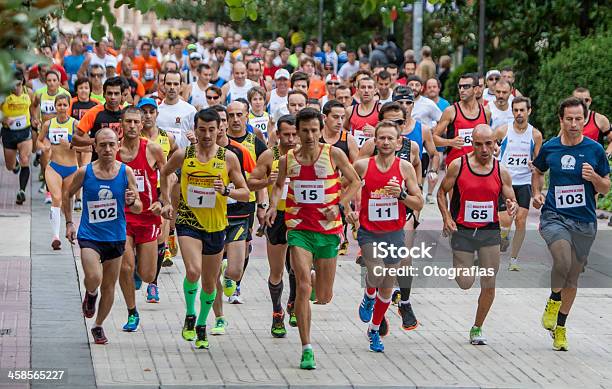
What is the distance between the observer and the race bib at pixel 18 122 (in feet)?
64.0

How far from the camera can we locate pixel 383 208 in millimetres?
10703

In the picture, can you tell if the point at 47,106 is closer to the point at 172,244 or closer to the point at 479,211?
the point at 172,244

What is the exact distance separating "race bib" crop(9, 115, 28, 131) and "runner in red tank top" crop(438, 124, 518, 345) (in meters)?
9.67

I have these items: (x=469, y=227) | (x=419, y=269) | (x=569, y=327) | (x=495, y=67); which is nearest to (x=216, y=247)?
(x=469, y=227)

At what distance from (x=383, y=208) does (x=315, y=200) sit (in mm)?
601

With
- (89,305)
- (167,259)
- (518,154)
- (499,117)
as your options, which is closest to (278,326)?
(89,305)

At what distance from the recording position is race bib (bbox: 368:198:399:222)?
10703 millimetres

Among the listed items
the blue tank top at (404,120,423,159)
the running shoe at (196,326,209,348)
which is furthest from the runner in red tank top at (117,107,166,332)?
the blue tank top at (404,120,423,159)

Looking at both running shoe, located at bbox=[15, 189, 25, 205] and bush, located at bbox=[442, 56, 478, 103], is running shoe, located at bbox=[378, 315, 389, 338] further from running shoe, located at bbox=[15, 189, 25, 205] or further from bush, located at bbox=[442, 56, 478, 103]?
bush, located at bbox=[442, 56, 478, 103]

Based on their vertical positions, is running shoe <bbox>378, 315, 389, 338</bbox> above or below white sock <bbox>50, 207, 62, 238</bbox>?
below

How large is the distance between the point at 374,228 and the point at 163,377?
2057 millimetres

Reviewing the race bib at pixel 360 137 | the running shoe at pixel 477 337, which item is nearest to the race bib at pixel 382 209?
the running shoe at pixel 477 337

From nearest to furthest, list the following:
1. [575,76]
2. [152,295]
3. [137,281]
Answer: [137,281] → [152,295] → [575,76]

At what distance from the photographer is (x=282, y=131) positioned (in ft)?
37.2
